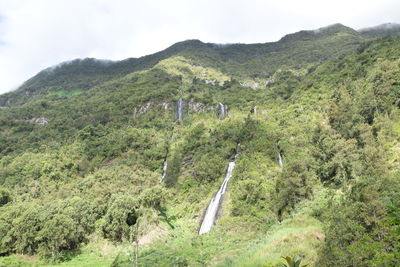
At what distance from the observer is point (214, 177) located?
67438 mm

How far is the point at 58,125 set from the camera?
12081 centimetres

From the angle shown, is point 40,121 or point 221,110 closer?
point 221,110

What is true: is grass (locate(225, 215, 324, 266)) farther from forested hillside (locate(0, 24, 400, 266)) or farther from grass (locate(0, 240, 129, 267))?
grass (locate(0, 240, 129, 267))

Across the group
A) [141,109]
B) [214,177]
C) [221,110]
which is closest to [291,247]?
[214,177]

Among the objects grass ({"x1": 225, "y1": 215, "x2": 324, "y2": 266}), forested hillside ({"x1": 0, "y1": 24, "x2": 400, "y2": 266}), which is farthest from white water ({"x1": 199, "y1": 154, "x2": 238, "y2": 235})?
grass ({"x1": 225, "y1": 215, "x2": 324, "y2": 266})

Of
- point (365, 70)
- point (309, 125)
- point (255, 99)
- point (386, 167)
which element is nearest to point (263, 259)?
point (386, 167)

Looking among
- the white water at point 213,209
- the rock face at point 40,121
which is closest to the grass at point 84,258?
the white water at point 213,209

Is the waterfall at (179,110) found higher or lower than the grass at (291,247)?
higher

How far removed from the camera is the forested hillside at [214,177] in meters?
28.5

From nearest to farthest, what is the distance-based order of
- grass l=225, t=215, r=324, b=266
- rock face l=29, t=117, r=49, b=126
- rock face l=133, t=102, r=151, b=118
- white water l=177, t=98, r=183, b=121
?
grass l=225, t=215, r=324, b=266 < white water l=177, t=98, r=183, b=121 < rock face l=133, t=102, r=151, b=118 < rock face l=29, t=117, r=49, b=126

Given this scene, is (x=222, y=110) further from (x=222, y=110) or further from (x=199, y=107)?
(x=199, y=107)

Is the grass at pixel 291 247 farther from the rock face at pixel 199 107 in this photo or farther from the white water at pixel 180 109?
the rock face at pixel 199 107

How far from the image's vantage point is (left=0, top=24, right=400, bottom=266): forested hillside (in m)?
28.5

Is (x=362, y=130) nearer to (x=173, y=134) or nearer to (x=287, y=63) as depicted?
(x=173, y=134)
